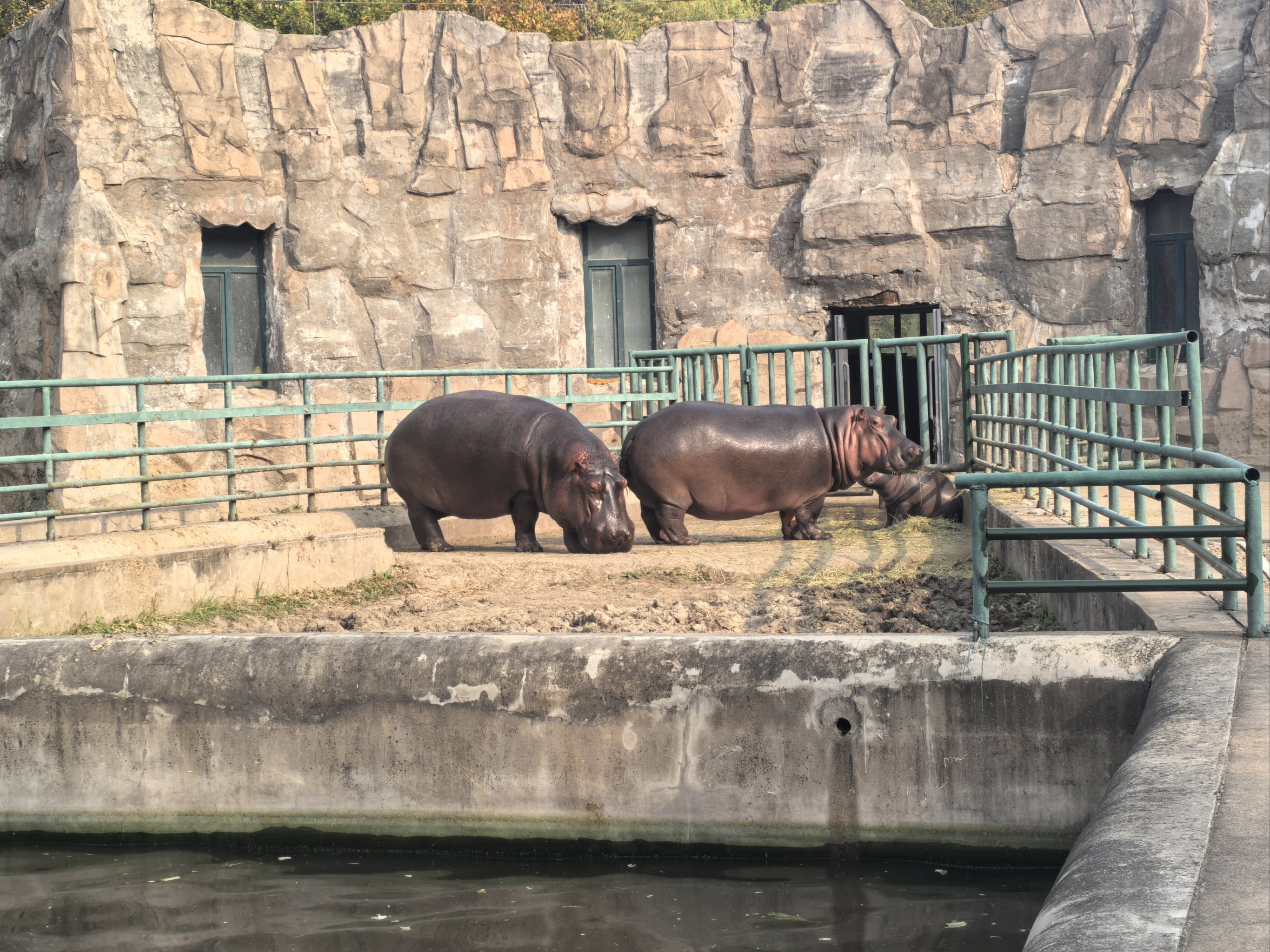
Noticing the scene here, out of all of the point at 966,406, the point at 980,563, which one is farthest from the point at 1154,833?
the point at 966,406

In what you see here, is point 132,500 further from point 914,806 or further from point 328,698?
point 914,806

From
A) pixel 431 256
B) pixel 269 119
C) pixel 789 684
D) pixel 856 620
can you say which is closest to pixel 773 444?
pixel 856 620

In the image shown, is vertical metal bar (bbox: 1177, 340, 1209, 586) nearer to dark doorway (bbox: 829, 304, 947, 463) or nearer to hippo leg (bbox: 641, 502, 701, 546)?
hippo leg (bbox: 641, 502, 701, 546)

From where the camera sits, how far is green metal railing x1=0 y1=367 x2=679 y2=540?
282 inches

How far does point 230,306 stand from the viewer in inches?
609

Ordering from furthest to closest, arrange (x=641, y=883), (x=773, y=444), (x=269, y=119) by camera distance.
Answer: (x=269, y=119)
(x=773, y=444)
(x=641, y=883)

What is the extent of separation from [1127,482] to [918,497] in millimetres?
5517

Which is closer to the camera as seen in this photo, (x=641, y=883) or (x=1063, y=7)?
(x=641, y=883)

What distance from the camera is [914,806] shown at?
13.9 feet

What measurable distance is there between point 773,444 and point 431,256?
7.91 metres

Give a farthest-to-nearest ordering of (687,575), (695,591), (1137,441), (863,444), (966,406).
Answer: (966,406), (863,444), (687,575), (695,591), (1137,441)

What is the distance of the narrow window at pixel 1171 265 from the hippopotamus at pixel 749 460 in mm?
7473

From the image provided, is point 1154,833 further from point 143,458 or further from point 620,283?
point 620,283

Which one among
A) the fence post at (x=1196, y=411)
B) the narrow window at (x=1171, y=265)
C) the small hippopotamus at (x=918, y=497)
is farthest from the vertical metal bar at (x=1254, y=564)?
the narrow window at (x=1171, y=265)
